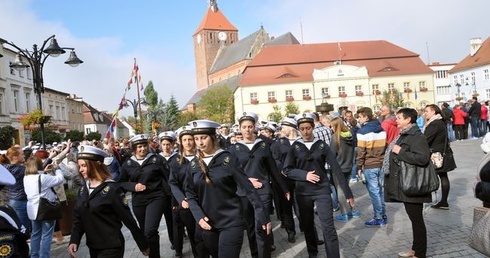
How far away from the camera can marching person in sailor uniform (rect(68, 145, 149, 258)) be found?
445 cm

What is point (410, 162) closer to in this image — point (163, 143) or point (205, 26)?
point (163, 143)

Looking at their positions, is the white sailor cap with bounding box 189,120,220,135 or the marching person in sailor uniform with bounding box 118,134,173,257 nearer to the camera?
the white sailor cap with bounding box 189,120,220,135

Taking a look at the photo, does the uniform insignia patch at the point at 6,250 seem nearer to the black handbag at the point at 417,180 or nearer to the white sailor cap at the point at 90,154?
the white sailor cap at the point at 90,154

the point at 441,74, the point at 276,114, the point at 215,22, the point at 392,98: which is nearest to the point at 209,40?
the point at 215,22

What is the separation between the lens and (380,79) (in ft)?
245

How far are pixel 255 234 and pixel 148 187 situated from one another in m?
1.74

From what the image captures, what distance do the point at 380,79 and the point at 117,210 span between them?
7477cm

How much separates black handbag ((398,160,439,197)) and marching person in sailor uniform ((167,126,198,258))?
107 inches

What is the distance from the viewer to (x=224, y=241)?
431 cm

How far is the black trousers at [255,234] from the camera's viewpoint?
584 cm

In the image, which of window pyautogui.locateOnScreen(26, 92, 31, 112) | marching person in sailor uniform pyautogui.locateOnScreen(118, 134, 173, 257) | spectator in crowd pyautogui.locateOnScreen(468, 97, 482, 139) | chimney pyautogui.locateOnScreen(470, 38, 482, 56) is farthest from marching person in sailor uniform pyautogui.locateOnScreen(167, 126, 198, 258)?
chimney pyautogui.locateOnScreen(470, 38, 482, 56)

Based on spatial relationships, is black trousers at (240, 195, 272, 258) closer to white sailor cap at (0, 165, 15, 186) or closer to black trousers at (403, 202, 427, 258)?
black trousers at (403, 202, 427, 258)

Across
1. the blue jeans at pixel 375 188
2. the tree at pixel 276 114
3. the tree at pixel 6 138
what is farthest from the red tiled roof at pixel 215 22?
the blue jeans at pixel 375 188

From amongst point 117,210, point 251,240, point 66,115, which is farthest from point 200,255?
point 66,115
